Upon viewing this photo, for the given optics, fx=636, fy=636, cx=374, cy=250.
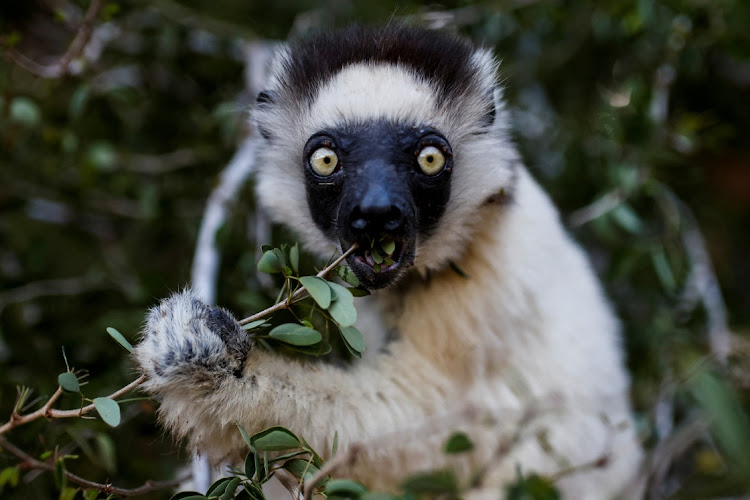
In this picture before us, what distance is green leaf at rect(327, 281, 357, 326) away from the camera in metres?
1.69

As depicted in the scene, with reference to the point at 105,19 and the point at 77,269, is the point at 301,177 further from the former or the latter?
the point at 77,269

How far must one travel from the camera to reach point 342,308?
1.72 m

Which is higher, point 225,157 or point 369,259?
point 225,157

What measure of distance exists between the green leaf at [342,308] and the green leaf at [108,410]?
0.60 meters

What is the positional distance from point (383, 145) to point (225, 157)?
2049 mm

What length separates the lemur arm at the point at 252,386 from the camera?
209 cm

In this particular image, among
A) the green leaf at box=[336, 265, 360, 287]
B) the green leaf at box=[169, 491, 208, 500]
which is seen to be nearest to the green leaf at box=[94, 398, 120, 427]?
the green leaf at box=[169, 491, 208, 500]

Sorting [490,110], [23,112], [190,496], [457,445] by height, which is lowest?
[190,496]

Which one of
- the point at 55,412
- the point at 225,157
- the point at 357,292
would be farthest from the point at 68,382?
the point at 225,157

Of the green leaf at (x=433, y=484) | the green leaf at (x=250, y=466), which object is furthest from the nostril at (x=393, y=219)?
the green leaf at (x=433, y=484)

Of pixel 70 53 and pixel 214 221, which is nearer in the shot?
pixel 70 53

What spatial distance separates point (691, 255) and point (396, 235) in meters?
2.26

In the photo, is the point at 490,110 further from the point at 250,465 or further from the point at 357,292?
the point at 250,465

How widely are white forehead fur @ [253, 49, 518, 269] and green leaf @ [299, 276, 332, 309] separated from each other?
0.89 m
